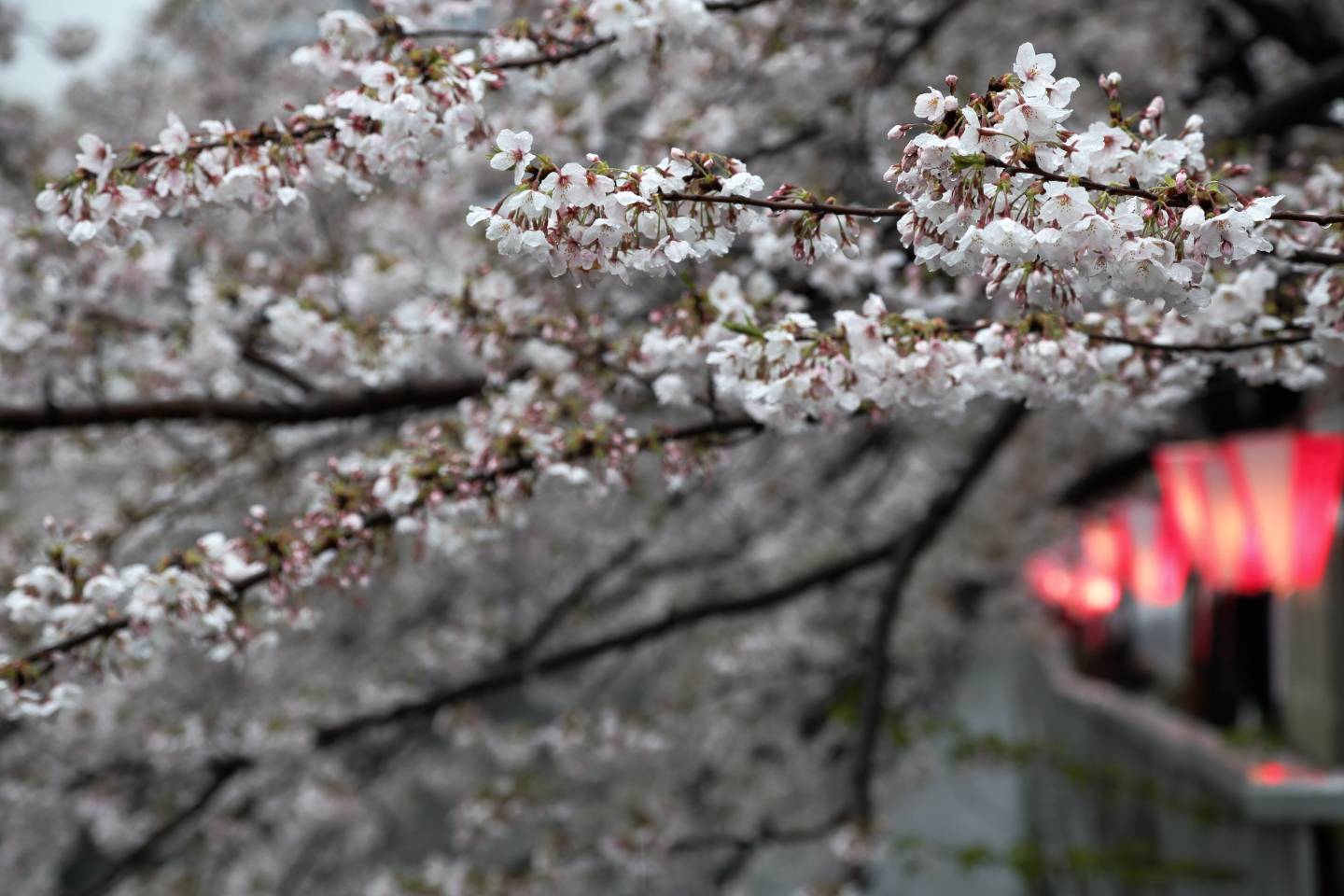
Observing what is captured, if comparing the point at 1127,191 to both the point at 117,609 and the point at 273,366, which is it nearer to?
the point at 117,609

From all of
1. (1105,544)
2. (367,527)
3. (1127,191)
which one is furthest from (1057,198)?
(1105,544)

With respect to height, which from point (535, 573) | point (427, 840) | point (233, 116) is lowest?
point (427, 840)

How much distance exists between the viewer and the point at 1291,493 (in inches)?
136

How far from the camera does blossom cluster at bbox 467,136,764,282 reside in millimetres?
1303

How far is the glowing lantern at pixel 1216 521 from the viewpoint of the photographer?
3.60 meters

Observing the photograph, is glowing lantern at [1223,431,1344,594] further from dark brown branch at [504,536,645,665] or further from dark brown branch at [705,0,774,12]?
dark brown branch at [705,0,774,12]

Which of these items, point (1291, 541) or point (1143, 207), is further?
point (1291, 541)

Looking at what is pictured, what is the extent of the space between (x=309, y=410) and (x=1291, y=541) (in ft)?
8.84

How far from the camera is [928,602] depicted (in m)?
7.70

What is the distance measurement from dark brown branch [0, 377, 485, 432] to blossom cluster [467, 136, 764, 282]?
4.12 ft

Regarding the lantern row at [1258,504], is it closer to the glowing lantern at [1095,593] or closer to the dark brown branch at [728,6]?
the dark brown branch at [728,6]

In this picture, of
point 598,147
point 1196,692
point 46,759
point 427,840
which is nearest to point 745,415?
point 598,147


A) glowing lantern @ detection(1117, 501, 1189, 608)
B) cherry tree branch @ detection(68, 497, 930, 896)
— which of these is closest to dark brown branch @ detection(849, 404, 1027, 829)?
cherry tree branch @ detection(68, 497, 930, 896)

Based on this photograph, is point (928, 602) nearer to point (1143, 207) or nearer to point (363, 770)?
point (363, 770)
